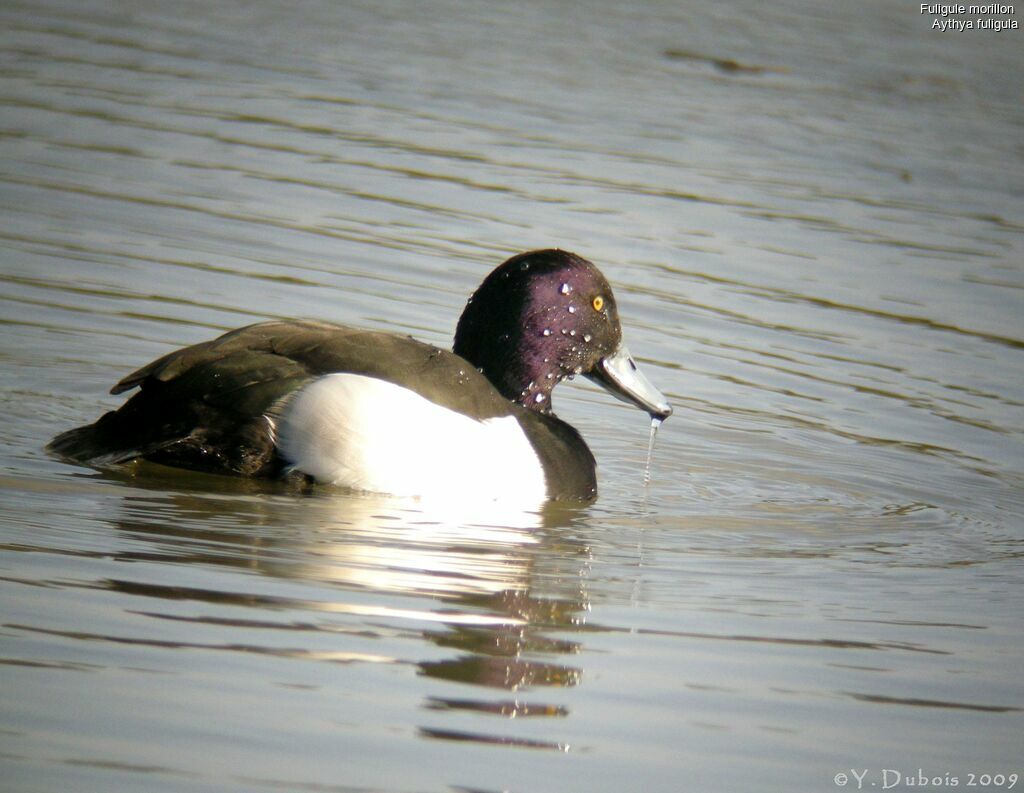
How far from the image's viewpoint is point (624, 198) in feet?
33.2

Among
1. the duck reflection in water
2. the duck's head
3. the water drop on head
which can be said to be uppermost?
the duck's head

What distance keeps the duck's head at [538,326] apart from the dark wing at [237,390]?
2.28 ft

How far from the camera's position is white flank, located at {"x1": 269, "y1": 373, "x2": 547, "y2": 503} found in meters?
5.46

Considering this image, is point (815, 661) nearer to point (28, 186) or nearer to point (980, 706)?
point (980, 706)

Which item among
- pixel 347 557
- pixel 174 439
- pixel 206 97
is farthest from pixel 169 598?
pixel 206 97

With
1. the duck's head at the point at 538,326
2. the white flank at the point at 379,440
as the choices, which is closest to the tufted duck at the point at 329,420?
the white flank at the point at 379,440

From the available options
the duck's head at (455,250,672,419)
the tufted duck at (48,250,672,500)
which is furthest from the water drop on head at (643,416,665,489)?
the tufted duck at (48,250,672,500)

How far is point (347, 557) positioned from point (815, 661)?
1.33m

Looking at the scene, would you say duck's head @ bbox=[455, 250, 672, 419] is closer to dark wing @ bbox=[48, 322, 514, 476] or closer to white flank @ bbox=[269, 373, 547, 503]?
dark wing @ bbox=[48, 322, 514, 476]

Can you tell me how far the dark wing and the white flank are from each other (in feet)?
0.16

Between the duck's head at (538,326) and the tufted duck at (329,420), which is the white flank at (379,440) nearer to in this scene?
the tufted duck at (329,420)

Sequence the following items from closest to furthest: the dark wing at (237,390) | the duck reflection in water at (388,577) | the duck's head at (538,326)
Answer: the duck reflection in water at (388,577) → the dark wing at (237,390) → the duck's head at (538,326)

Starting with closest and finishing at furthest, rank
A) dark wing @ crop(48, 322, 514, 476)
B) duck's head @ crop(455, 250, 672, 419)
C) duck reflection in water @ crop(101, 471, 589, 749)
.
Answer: duck reflection in water @ crop(101, 471, 589, 749)
dark wing @ crop(48, 322, 514, 476)
duck's head @ crop(455, 250, 672, 419)

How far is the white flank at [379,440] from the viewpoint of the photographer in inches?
215
